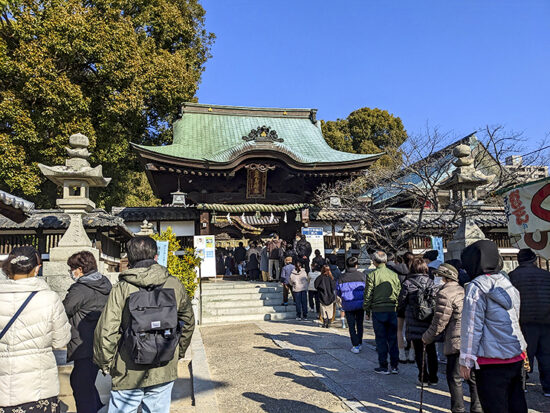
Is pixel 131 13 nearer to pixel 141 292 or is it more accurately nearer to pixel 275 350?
pixel 275 350

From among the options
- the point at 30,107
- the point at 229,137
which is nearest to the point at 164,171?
the point at 229,137

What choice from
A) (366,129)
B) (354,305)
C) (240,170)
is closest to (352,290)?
(354,305)

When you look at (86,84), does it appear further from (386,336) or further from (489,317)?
(489,317)

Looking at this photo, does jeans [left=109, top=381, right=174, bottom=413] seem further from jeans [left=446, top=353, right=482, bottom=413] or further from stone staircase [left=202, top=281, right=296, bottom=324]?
stone staircase [left=202, top=281, right=296, bottom=324]

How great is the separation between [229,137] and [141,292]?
1447 centimetres

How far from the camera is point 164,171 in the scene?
1334 centimetres

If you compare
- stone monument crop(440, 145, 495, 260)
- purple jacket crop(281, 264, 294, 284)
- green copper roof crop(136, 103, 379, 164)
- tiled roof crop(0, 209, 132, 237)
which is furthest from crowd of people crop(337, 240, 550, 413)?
tiled roof crop(0, 209, 132, 237)

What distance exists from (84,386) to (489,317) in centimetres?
367

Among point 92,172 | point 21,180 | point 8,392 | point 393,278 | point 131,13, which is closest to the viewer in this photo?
point 8,392

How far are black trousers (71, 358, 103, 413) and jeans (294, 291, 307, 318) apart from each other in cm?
687

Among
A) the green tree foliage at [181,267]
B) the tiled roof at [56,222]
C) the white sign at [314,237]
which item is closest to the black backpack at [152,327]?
the green tree foliage at [181,267]

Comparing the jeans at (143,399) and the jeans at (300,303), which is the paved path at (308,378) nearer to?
the jeans at (143,399)

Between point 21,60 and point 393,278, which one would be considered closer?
point 393,278

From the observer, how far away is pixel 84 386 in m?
3.64
